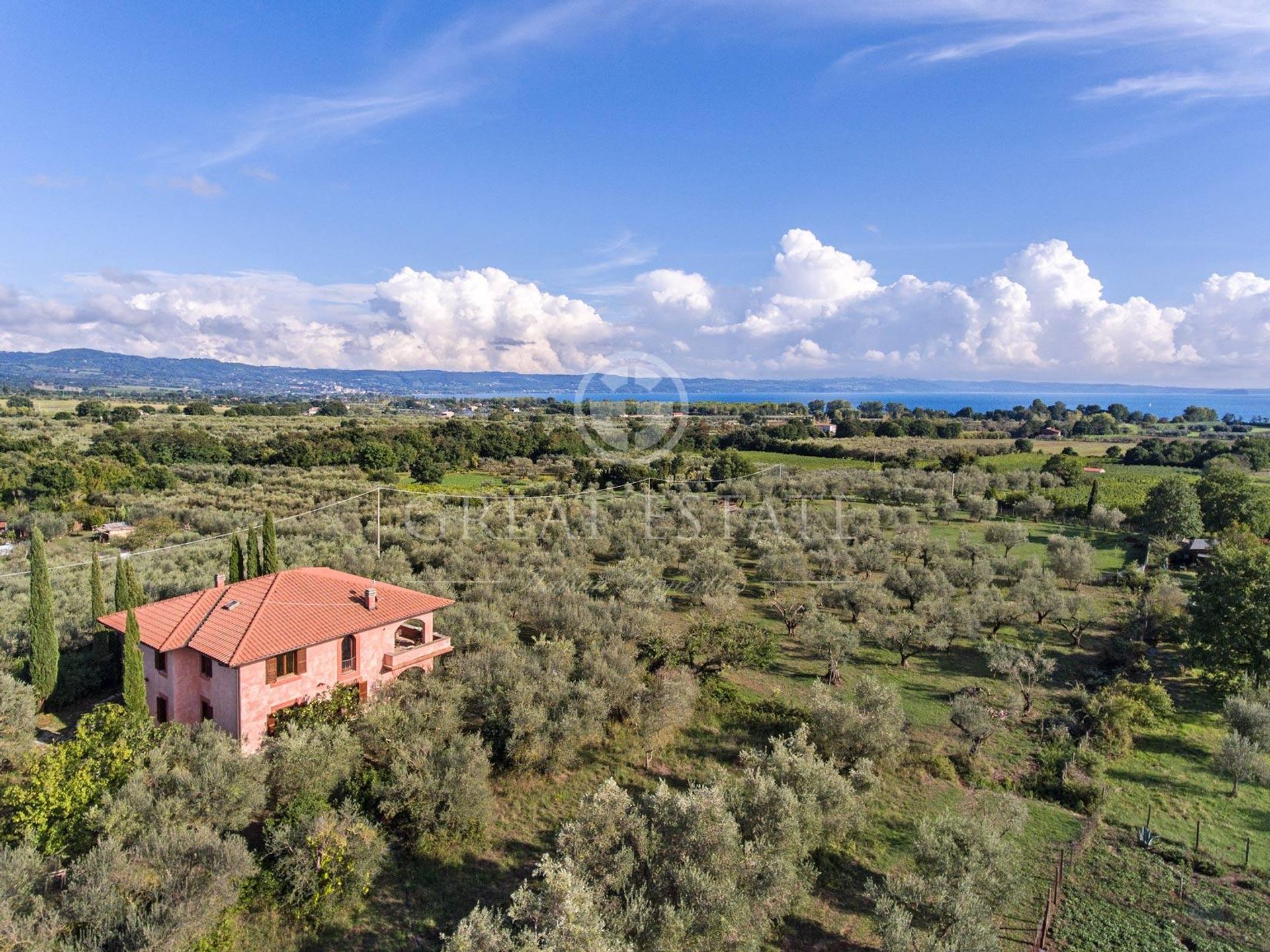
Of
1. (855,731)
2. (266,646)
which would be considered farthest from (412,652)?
(855,731)

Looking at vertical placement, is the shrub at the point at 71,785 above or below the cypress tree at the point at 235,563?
below

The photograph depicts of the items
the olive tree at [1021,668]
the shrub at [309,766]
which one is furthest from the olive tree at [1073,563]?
the shrub at [309,766]

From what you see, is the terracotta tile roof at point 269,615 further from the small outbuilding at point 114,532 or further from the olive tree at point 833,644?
the small outbuilding at point 114,532

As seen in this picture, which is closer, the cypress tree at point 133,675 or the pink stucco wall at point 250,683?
the pink stucco wall at point 250,683

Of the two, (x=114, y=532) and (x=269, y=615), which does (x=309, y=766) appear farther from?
→ (x=114, y=532)

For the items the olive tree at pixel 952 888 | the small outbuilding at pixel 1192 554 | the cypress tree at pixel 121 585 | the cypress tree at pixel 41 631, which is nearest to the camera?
the olive tree at pixel 952 888

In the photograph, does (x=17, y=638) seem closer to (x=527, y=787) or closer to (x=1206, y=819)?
(x=527, y=787)

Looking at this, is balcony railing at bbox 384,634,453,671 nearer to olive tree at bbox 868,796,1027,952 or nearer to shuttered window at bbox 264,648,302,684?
shuttered window at bbox 264,648,302,684

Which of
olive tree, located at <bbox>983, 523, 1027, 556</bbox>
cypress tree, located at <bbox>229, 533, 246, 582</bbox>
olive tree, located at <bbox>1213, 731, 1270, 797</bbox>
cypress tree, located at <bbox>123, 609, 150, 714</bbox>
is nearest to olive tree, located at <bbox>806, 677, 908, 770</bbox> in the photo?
olive tree, located at <bbox>1213, 731, 1270, 797</bbox>
